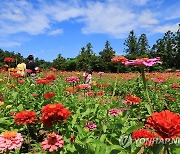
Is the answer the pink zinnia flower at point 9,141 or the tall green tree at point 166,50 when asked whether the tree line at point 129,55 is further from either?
the pink zinnia flower at point 9,141

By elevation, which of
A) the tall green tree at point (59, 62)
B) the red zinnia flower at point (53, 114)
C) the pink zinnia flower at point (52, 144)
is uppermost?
the tall green tree at point (59, 62)

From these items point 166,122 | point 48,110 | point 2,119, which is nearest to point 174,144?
point 166,122

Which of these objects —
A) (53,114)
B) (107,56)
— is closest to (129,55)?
(107,56)

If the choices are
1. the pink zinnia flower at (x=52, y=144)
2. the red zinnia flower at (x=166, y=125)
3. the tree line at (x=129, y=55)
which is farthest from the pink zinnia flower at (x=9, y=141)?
the tree line at (x=129, y=55)

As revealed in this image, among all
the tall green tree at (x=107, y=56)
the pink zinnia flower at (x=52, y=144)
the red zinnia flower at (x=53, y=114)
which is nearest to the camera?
the pink zinnia flower at (x=52, y=144)

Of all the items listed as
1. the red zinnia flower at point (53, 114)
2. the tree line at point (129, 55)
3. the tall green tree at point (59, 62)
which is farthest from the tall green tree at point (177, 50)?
the red zinnia flower at point (53, 114)

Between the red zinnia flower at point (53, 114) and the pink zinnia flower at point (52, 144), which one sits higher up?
the red zinnia flower at point (53, 114)

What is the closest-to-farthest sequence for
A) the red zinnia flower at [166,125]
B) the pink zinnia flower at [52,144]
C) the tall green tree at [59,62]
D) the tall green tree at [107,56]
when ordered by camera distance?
the red zinnia flower at [166,125], the pink zinnia flower at [52,144], the tall green tree at [107,56], the tall green tree at [59,62]

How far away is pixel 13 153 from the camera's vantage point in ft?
8.70

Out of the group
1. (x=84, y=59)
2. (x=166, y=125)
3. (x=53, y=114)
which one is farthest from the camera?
(x=84, y=59)

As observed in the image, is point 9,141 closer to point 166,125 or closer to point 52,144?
point 52,144

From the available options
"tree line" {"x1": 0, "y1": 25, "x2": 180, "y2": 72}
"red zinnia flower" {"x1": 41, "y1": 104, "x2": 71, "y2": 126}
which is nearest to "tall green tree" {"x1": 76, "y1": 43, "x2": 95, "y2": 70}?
"tree line" {"x1": 0, "y1": 25, "x2": 180, "y2": 72}

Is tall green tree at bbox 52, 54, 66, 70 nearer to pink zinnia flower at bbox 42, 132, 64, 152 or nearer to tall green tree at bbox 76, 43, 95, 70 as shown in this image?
tall green tree at bbox 76, 43, 95, 70

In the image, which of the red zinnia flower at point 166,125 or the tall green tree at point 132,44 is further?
the tall green tree at point 132,44
